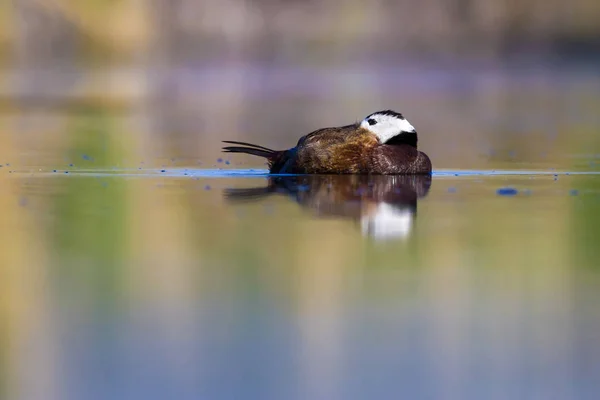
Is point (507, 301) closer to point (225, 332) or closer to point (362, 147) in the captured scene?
point (225, 332)

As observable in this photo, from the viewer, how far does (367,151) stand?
1155 cm

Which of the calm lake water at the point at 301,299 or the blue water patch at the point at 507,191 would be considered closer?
the calm lake water at the point at 301,299

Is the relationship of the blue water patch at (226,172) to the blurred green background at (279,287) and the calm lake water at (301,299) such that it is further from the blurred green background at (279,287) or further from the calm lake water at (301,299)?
the calm lake water at (301,299)

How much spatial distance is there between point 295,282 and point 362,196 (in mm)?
3859

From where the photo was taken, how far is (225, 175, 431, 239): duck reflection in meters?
7.93

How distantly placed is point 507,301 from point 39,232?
295 centimetres

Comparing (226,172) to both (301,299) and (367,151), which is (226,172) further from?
(301,299)

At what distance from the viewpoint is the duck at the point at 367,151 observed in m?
11.5

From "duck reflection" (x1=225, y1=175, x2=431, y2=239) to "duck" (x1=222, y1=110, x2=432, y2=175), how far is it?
0.34ft

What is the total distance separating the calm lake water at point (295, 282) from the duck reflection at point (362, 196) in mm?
23

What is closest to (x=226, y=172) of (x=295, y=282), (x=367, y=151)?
(x=367, y=151)

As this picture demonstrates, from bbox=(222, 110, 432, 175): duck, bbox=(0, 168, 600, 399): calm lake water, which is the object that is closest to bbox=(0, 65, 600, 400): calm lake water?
bbox=(0, 168, 600, 399): calm lake water

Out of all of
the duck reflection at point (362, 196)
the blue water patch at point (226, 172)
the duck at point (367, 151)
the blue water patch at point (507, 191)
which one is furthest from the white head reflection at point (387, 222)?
the blue water patch at point (226, 172)

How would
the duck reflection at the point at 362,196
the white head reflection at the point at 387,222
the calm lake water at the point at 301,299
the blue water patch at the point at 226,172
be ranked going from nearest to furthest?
the calm lake water at the point at 301,299, the white head reflection at the point at 387,222, the duck reflection at the point at 362,196, the blue water patch at the point at 226,172
